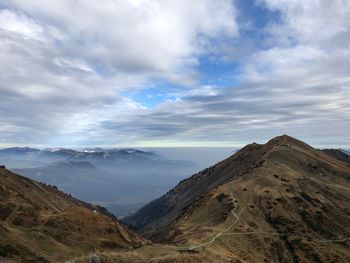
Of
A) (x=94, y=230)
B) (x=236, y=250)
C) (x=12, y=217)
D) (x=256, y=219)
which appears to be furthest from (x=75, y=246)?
(x=256, y=219)

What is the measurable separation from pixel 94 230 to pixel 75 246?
21.6 m

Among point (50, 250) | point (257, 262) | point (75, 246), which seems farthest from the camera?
point (257, 262)

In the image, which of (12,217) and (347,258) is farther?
(347,258)

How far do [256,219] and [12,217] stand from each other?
11446 cm

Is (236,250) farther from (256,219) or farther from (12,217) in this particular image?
(12,217)

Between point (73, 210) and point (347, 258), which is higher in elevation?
point (73, 210)

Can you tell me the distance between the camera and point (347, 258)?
17388 centimetres

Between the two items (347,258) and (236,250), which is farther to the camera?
(347,258)

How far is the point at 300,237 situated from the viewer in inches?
7485

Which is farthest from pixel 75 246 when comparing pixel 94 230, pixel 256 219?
pixel 256 219

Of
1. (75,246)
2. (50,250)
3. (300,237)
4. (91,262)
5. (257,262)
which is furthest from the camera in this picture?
(300,237)

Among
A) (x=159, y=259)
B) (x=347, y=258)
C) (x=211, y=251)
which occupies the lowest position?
(x=347, y=258)

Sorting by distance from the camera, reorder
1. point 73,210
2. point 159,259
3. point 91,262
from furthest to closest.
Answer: point 73,210 < point 159,259 < point 91,262

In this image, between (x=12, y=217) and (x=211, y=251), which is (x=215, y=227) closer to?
(x=211, y=251)
